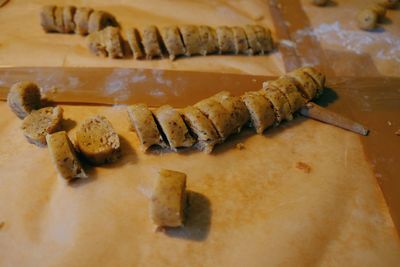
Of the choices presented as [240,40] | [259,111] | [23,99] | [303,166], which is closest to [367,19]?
[240,40]

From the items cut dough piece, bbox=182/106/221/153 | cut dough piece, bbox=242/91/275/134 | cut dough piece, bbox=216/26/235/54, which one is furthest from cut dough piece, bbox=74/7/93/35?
cut dough piece, bbox=242/91/275/134

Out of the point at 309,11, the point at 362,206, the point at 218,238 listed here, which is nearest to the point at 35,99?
the point at 218,238

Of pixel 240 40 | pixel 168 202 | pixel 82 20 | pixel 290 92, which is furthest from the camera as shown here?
pixel 82 20

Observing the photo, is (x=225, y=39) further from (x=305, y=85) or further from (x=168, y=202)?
(x=168, y=202)

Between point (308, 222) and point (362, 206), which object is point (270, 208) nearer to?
point (308, 222)

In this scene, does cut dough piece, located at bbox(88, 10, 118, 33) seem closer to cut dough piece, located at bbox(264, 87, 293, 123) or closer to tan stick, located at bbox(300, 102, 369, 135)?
cut dough piece, located at bbox(264, 87, 293, 123)

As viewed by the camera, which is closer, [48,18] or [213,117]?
[213,117]
